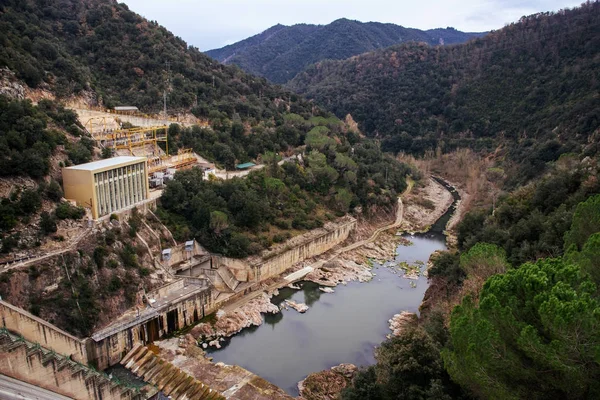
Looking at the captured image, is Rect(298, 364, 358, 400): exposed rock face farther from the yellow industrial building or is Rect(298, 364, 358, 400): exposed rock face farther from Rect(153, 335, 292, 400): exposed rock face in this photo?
the yellow industrial building

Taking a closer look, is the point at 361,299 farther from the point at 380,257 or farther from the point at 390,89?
the point at 390,89

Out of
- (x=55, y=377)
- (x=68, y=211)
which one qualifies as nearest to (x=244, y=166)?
(x=68, y=211)

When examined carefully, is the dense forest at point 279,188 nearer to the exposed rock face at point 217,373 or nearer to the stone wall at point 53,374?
the exposed rock face at point 217,373

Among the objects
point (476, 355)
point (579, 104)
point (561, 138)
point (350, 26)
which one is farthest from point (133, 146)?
point (350, 26)

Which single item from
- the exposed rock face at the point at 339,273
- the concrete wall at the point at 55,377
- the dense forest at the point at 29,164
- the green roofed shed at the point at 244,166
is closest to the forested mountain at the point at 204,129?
the dense forest at the point at 29,164

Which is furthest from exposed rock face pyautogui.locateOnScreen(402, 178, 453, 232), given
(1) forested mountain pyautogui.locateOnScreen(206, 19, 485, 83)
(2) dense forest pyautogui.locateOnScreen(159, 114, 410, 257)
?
(1) forested mountain pyautogui.locateOnScreen(206, 19, 485, 83)

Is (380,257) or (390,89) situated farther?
(390,89)

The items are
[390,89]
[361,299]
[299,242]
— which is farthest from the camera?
[390,89]
